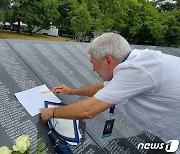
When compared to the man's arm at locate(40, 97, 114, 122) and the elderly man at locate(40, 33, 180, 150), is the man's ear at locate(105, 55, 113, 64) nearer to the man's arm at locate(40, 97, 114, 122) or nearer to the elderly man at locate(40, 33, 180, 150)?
the elderly man at locate(40, 33, 180, 150)

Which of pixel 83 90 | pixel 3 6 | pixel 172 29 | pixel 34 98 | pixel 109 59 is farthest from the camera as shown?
pixel 3 6

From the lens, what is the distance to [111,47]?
5.87 feet

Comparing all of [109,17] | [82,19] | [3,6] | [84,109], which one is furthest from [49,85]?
[3,6]

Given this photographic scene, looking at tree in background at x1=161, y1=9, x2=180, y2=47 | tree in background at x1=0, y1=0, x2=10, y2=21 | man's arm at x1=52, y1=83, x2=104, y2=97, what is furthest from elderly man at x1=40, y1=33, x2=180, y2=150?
tree in background at x1=0, y1=0, x2=10, y2=21

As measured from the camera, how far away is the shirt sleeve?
67.7 inches

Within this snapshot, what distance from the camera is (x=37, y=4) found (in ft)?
104

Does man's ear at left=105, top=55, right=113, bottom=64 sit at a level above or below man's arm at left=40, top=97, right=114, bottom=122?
above

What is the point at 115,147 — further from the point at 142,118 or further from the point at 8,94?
the point at 8,94

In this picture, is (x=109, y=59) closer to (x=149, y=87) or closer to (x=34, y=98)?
(x=149, y=87)

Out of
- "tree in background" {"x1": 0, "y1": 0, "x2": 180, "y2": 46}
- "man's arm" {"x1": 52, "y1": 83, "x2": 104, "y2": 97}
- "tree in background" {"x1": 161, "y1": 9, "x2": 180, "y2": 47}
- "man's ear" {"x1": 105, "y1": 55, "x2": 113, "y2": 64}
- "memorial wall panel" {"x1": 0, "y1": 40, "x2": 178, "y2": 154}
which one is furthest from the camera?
"tree in background" {"x1": 161, "y1": 9, "x2": 180, "y2": 47}

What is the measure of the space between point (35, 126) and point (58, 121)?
7.1 inches

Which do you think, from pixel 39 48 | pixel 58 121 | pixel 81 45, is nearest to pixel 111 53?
pixel 58 121

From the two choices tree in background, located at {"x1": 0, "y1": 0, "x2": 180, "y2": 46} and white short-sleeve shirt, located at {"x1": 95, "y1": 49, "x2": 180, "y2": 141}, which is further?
tree in background, located at {"x1": 0, "y1": 0, "x2": 180, "y2": 46}

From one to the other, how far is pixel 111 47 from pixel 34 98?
990 millimetres
